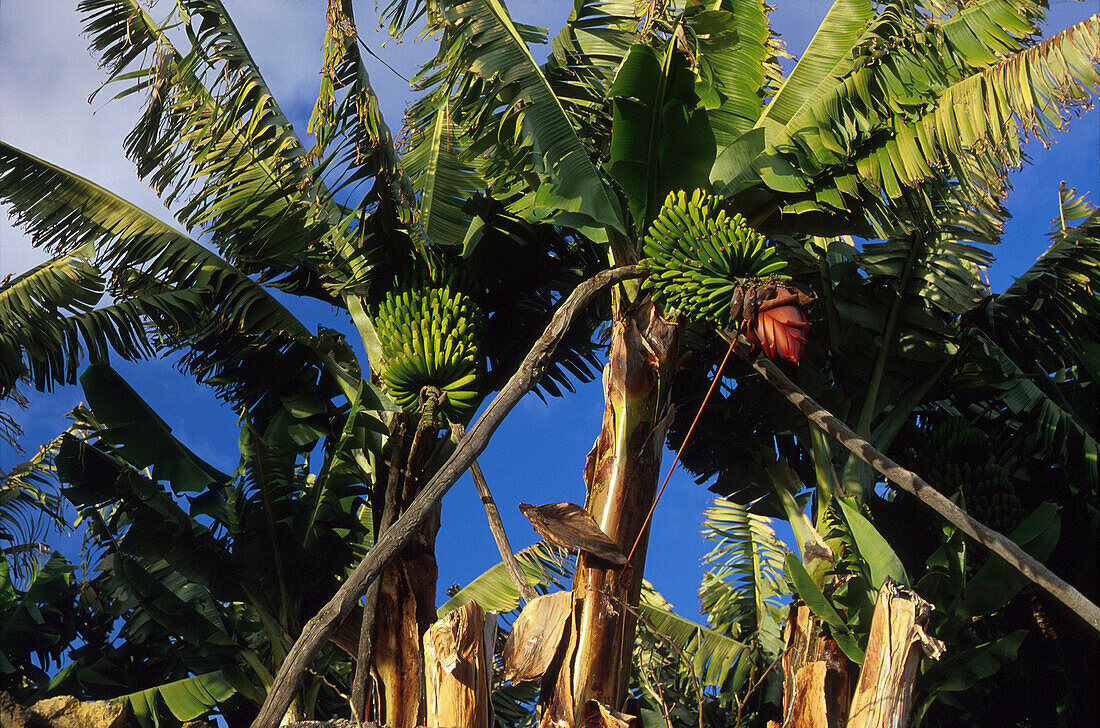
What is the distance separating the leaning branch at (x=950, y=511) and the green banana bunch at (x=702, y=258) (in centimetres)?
22

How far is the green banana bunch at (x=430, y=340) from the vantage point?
500 cm

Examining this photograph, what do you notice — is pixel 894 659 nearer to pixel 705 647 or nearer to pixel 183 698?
pixel 705 647

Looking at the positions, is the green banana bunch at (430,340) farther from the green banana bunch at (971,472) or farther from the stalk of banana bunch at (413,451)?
the green banana bunch at (971,472)

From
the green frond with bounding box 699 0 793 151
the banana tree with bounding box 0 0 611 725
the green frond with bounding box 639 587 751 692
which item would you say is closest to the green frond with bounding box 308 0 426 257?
the banana tree with bounding box 0 0 611 725

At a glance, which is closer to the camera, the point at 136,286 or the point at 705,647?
the point at 136,286

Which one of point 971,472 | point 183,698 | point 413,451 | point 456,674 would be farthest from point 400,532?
point 971,472

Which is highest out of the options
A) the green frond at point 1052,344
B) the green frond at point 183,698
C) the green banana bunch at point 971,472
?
the green frond at point 1052,344

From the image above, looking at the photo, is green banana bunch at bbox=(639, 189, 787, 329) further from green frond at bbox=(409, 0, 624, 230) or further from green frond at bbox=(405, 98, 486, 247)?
green frond at bbox=(405, 98, 486, 247)

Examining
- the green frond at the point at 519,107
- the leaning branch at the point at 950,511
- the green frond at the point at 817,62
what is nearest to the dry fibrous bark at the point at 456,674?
the leaning branch at the point at 950,511

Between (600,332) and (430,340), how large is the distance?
2771 millimetres

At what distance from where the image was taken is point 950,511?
3.57 m

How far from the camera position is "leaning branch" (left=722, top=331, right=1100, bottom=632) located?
3295 millimetres

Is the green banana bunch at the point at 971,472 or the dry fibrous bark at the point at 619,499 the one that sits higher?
the green banana bunch at the point at 971,472

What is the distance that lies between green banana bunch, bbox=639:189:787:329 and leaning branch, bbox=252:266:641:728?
0.55 m
